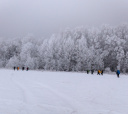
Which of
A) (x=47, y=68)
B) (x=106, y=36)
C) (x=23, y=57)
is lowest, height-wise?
(x=47, y=68)

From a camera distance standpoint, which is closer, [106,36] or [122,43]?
[122,43]

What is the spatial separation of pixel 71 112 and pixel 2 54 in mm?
64845

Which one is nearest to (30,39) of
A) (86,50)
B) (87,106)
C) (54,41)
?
(54,41)

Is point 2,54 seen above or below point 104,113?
above

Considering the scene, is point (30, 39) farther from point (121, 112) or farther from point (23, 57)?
point (121, 112)

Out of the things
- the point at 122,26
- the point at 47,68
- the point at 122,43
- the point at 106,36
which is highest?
the point at 122,26

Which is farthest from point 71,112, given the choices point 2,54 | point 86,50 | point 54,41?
point 2,54

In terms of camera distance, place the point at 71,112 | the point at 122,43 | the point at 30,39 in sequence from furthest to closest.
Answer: the point at 30,39 → the point at 122,43 → the point at 71,112

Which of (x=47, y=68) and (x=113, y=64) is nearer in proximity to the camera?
(x=113, y=64)

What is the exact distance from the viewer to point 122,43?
129 ft

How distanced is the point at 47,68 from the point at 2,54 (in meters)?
28.9

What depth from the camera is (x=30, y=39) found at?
68.0 m

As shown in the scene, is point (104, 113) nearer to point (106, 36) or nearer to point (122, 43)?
point (122, 43)

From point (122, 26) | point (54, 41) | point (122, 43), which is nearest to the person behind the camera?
point (122, 43)
